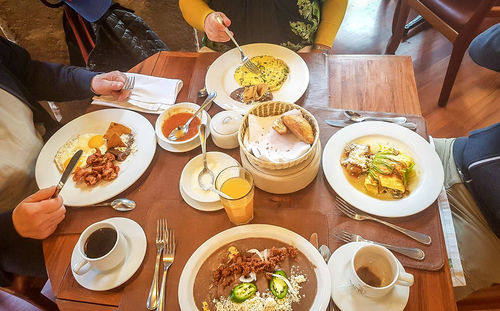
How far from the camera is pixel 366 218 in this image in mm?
1145

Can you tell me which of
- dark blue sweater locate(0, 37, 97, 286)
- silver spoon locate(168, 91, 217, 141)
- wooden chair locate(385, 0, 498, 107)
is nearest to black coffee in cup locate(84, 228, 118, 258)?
silver spoon locate(168, 91, 217, 141)

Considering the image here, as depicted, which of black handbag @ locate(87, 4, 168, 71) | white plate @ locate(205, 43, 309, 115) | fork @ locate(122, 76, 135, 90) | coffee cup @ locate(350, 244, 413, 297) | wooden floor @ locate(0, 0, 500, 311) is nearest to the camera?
coffee cup @ locate(350, 244, 413, 297)

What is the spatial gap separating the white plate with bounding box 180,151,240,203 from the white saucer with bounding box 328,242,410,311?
1.60ft

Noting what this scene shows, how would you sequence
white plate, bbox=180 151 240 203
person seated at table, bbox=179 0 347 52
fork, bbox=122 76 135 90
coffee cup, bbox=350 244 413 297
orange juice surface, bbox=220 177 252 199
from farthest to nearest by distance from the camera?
1. person seated at table, bbox=179 0 347 52
2. fork, bbox=122 76 135 90
3. white plate, bbox=180 151 240 203
4. orange juice surface, bbox=220 177 252 199
5. coffee cup, bbox=350 244 413 297

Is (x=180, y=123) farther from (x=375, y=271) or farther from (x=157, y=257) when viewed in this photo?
(x=375, y=271)

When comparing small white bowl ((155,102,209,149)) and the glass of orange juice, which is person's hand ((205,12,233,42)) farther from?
the glass of orange juice

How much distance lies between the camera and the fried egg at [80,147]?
1425 mm

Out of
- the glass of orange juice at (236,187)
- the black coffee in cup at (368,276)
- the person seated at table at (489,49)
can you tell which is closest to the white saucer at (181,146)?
the glass of orange juice at (236,187)

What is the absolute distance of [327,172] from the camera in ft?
4.09

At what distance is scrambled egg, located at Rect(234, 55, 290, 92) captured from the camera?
5.23 ft

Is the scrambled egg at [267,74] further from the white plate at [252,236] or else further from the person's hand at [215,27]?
the white plate at [252,236]

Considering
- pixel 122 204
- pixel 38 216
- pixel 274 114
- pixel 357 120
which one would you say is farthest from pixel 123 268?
pixel 357 120

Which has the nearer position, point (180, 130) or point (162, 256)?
point (162, 256)

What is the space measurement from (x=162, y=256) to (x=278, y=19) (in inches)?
54.3
